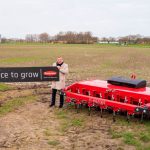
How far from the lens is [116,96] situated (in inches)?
445

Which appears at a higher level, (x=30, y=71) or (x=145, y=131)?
(x=30, y=71)

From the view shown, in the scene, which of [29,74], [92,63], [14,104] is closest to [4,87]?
[14,104]

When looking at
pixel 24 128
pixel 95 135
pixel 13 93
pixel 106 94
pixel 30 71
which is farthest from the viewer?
pixel 13 93

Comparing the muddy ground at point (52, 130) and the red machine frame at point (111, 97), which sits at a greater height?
the red machine frame at point (111, 97)

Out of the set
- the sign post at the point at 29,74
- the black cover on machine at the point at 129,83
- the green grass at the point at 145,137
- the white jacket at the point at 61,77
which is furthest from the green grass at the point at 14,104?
the green grass at the point at 145,137

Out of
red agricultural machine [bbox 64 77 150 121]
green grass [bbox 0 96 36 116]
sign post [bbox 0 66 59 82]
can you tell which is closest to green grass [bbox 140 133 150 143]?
red agricultural machine [bbox 64 77 150 121]

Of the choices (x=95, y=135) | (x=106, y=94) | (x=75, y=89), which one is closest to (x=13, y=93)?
(x=75, y=89)

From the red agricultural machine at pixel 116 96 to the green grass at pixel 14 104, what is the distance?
1.74 metres

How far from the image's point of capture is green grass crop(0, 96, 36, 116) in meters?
11.9

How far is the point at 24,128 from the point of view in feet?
32.2

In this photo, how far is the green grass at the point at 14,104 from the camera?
11.9 m

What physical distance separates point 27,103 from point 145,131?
192 inches

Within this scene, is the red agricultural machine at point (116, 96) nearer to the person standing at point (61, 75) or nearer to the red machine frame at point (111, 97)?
the red machine frame at point (111, 97)

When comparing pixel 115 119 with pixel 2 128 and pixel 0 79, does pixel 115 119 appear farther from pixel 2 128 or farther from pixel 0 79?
pixel 0 79
